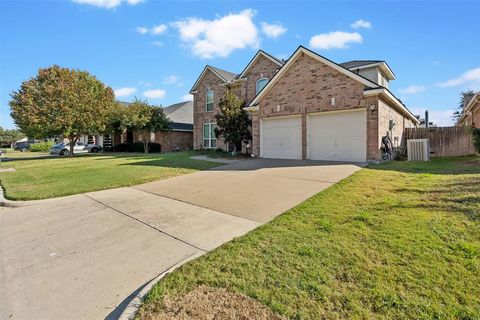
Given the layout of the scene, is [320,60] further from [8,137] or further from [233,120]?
[8,137]

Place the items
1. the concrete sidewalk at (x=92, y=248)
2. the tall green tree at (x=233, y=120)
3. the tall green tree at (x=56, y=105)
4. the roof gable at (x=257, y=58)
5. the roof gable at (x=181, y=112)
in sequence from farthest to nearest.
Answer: the roof gable at (x=181, y=112) → the tall green tree at (x=56, y=105) → the roof gable at (x=257, y=58) → the tall green tree at (x=233, y=120) → the concrete sidewalk at (x=92, y=248)

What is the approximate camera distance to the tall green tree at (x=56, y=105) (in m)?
21.5

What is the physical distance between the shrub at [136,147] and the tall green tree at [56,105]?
4.67 meters

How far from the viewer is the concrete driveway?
3.06 meters

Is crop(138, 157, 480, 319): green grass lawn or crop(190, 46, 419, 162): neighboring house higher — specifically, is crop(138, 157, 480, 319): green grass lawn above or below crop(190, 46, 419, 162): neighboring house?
below

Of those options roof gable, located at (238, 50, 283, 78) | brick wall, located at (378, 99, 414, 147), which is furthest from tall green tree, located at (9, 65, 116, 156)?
brick wall, located at (378, 99, 414, 147)

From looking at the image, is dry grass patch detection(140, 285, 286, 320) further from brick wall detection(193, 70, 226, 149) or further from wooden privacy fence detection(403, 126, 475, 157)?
brick wall detection(193, 70, 226, 149)

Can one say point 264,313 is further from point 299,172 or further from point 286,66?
point 286,66

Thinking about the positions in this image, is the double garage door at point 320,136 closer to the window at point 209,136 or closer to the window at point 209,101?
the window at point 209,136

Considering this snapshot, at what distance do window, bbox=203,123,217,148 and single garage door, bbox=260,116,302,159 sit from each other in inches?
326

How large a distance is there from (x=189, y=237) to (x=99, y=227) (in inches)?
83.5

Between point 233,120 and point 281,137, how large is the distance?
327 cm

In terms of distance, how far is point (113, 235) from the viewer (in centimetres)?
480

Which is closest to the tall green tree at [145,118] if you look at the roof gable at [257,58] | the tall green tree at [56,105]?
the tall green tree at [56,105]
